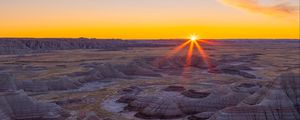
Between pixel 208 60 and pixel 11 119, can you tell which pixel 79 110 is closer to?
pixel 11 119

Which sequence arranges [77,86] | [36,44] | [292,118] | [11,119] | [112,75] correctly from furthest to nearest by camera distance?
[36,44], [112,75], [77,86], [11,119], [292,118]

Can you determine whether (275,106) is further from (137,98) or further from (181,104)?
(137,98)

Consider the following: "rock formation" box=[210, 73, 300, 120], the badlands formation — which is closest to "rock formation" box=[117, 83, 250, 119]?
the badlands formation

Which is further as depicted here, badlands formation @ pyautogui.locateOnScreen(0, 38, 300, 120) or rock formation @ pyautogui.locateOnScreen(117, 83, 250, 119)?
rock formation @ pyautogui.locateOnScreen(117, 83, 250, 119)

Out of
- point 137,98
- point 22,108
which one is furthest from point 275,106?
point 137,98

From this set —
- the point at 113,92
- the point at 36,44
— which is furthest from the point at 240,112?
→ the point at 36,44

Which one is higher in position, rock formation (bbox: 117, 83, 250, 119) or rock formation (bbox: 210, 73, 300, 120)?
rock formation (bbox: 210, 73, 300, 120)

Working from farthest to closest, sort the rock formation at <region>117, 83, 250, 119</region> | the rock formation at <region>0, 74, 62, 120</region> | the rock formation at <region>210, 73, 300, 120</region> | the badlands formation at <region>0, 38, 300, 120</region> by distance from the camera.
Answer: the rock formation at <region>117, 83, 250, 119</region>
the rock formation at <region>0, 74, 62, 120</region>
the badlands formation at <region>0, 38, 300, 120</region>
the rock formation at <region>210, 73, 300, 120</region>

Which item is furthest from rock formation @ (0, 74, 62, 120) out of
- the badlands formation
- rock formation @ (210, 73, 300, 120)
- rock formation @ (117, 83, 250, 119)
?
rock formation @ (210, 73, 300, 120)

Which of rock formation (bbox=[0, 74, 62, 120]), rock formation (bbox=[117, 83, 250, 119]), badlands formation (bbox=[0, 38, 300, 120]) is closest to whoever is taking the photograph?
badlands formation (bbox=[0, 38, 300, 120])

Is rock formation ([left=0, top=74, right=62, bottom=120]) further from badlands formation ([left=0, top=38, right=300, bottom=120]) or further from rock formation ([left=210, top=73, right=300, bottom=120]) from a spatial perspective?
rock formation ([left=210, top=73, right=300, bottom=120])

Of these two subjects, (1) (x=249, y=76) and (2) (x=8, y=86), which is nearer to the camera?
(2) (x=8, y=86)
